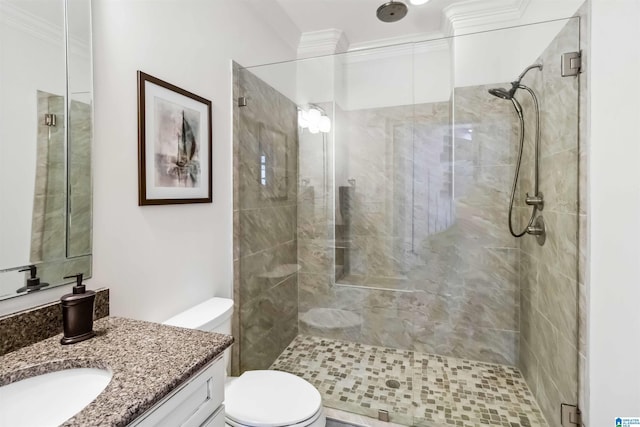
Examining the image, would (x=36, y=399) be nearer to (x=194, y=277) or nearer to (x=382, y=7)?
(x=194, y=277)

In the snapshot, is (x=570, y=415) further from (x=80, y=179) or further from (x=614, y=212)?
(x=80, y=179)

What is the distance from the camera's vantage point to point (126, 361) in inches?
31.7

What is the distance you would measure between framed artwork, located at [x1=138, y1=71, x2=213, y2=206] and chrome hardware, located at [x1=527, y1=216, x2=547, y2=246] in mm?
1865

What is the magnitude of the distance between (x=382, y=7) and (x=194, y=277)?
2.05 m

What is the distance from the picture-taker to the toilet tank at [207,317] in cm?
139

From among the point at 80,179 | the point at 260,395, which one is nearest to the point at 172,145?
the point at 80,179

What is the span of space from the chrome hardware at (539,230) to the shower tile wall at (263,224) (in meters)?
1.52

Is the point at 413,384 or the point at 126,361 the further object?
the point at 413,384

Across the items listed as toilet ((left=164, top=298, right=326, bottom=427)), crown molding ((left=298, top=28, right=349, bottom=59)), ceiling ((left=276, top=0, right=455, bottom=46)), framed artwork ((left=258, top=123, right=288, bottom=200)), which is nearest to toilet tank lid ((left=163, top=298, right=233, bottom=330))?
toilet ((left=164, top=298, right=326, bottom=427))

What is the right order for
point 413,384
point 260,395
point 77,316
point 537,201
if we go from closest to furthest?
point 77,316
point 260,395
point 537,201
point 413,384

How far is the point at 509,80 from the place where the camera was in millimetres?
2072

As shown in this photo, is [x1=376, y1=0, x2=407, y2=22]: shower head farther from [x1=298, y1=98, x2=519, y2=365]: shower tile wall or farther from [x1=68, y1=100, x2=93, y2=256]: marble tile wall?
[x1=68, y1=100, x2=93, y2=256]: marble tile wall

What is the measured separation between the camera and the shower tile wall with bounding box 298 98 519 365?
205cm

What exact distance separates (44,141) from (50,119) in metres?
0.07
